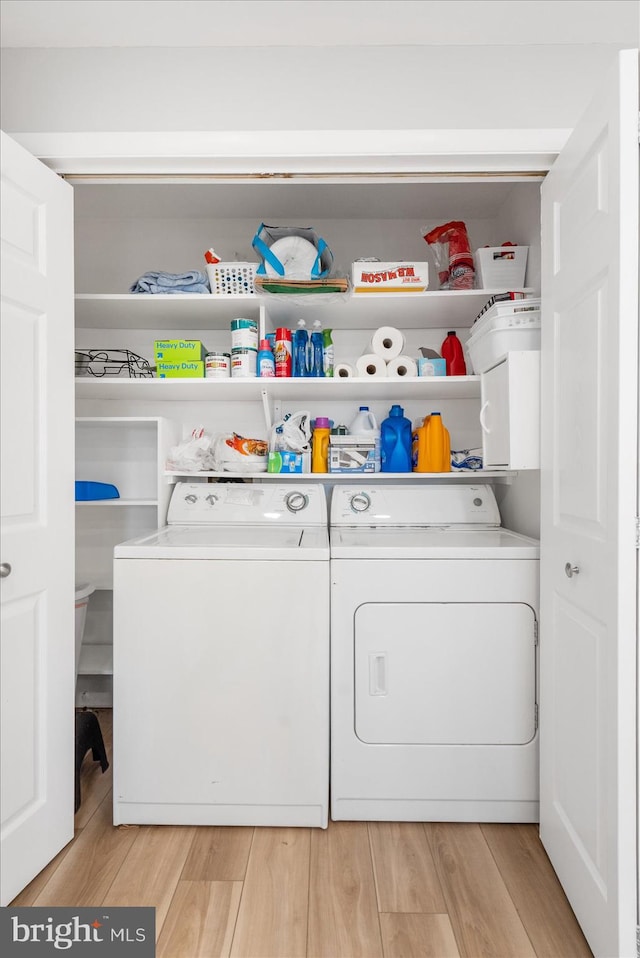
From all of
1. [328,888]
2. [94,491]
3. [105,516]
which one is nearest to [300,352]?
[94,491]

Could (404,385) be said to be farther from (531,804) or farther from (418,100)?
(531,804)

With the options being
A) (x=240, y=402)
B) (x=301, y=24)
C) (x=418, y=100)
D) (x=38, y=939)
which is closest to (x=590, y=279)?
(x=418, y=100)

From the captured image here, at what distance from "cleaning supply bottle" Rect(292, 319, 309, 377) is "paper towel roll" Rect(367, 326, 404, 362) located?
0.29 meters

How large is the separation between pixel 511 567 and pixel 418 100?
1447 mm

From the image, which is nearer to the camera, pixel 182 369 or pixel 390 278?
pixel 390 278

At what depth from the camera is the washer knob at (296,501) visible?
2557mm

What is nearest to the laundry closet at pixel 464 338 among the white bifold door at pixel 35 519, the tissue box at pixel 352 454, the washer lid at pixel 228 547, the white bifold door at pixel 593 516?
the white bifold door at pixel 593 516

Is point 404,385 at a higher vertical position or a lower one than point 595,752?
higher

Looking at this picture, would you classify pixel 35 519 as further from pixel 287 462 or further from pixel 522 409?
pixel 522 409

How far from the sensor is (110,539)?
2822mm

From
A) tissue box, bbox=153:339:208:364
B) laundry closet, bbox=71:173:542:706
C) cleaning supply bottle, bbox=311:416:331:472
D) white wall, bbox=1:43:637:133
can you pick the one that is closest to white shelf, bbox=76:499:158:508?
laundry closet, bbox=71:173:542:706

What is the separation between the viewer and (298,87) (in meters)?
1.79

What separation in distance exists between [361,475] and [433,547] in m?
0.72

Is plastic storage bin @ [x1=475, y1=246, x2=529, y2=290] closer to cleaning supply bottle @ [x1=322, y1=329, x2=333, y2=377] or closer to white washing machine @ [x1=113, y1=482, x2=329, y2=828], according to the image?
cleaning supply bottle @ [x1=322, y1=329, x2=333, y2=377]
